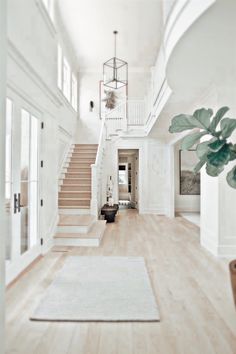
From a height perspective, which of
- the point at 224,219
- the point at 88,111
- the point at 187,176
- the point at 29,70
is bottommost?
the point at 224,219

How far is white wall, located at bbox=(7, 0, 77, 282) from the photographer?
3.34 m

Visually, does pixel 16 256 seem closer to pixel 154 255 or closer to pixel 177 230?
pixel 154 255

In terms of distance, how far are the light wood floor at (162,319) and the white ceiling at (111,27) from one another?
17.9 feet

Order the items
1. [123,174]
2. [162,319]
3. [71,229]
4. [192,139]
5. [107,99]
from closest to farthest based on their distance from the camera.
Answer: [192,139]
[162,319]
[71,229]
[107,99]
[123,174]

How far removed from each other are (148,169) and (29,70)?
21.0 ft

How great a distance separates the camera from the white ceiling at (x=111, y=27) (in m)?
6.19

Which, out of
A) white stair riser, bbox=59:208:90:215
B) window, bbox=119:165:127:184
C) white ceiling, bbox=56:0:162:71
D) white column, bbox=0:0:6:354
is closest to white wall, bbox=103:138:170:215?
white ceiling, bbox=56:0:162:71

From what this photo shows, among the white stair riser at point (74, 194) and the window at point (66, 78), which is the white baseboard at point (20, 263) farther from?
the window at point (66, 78)

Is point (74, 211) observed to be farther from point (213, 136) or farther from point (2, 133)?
point (2, 133)

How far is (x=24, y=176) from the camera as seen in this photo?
12.5ft

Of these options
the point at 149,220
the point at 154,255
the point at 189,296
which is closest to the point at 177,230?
the point at 149,220

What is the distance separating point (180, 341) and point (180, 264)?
6.34ft

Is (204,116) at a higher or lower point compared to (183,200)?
higher

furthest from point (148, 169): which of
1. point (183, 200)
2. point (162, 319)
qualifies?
point (162, 319)
